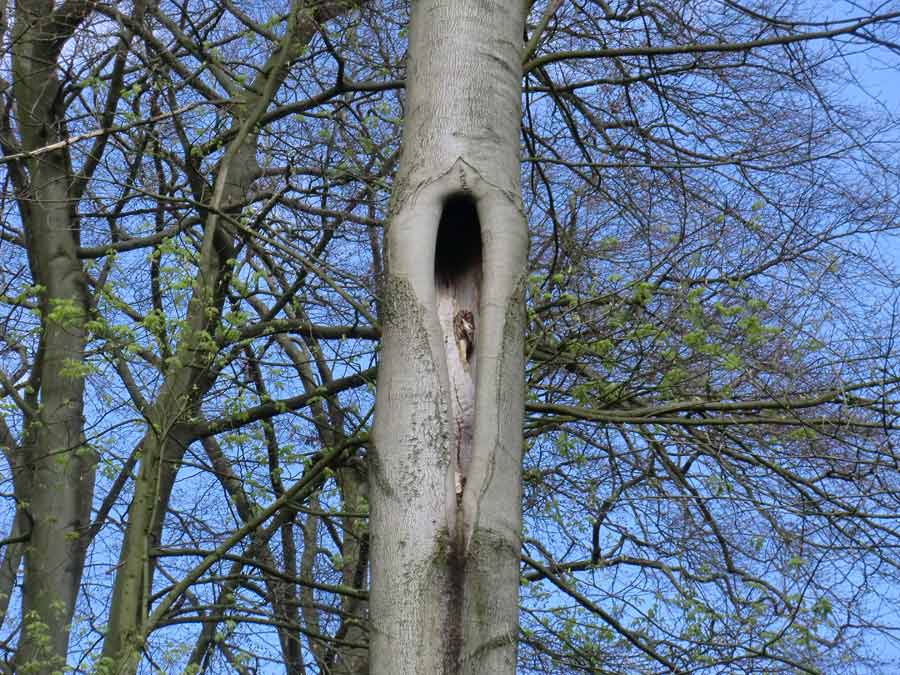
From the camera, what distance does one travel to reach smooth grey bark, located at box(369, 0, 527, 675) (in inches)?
80.4

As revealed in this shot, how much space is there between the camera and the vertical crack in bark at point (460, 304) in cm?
221

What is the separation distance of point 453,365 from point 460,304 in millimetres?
161

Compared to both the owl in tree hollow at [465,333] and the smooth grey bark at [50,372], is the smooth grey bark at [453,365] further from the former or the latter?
the smooth grey bark at [50,372]

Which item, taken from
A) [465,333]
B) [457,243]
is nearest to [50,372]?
[457,243]

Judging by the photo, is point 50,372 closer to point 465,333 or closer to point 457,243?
point 457,243

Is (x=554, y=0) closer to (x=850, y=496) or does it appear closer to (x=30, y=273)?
(x=850, y=496)

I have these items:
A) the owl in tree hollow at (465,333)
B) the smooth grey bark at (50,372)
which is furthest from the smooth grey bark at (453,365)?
the smooth grey bark at (50,372)

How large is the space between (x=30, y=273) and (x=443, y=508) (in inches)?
241

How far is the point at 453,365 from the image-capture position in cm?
229

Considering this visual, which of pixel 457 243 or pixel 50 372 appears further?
pixel 50 372

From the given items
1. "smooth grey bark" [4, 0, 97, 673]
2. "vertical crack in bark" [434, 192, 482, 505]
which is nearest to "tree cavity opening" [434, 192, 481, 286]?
"vertical crack in bark" [434, 192, 482, 505]

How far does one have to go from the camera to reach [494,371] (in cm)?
223

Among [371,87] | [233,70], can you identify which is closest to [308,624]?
[371,87]

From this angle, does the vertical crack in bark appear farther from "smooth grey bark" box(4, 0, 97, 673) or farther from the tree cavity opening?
"smooth grey bark" box(4, 0, 97, 673)
